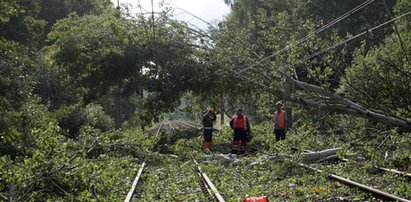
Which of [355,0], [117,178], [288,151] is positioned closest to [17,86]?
[117,178]

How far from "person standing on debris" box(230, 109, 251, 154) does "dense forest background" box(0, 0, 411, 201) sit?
0.93 metres

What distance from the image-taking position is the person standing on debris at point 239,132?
19.5m

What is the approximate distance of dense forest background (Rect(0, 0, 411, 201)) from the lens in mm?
9609

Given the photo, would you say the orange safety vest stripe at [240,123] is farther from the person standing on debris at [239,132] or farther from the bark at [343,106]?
the bark at [343,106]

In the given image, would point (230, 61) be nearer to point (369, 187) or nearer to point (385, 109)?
point (385, 109)

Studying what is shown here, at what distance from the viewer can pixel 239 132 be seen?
19.7m

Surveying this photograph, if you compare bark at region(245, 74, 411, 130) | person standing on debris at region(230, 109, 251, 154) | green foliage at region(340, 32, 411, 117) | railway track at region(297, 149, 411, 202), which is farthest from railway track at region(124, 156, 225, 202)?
person standing on debris at region(230, 109, 251, 154)

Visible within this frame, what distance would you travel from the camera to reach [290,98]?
13.1 metres

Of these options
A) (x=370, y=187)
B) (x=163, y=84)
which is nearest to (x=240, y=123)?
(x=163, y=84)

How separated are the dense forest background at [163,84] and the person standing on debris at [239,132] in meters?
0.93

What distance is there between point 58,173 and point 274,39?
37.1ft

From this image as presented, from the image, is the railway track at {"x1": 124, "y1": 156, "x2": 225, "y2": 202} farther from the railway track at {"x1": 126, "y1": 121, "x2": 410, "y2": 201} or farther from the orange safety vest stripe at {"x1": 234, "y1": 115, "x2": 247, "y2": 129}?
the orange safety vest stripe at {"x1": 234, "y1": 115, "x2": 247, "y2": 129}

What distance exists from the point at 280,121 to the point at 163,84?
6634 mm

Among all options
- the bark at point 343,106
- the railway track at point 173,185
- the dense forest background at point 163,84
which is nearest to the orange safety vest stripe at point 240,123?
the dense forest background at point 163,84
